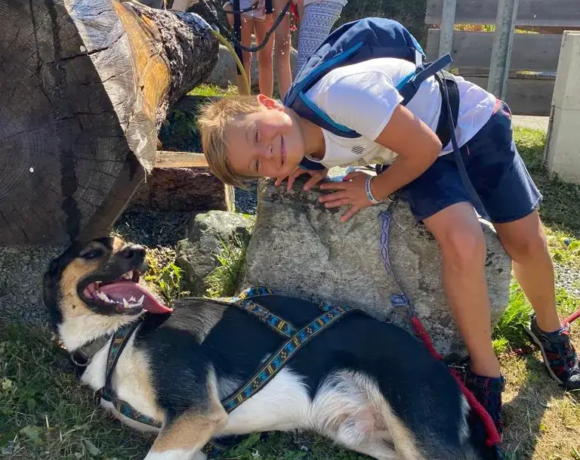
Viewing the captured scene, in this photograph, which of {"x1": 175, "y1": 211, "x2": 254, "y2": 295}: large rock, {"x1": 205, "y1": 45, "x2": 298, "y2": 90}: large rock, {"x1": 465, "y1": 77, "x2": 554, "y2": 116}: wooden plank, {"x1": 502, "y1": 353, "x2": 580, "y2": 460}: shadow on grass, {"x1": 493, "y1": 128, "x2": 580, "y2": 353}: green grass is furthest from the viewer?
{"x1": 205, "y1": 45, "x2": 298, "y2": 90}: large rock

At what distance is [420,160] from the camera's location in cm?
262

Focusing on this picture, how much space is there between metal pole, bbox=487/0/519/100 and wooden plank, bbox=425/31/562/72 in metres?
1.13

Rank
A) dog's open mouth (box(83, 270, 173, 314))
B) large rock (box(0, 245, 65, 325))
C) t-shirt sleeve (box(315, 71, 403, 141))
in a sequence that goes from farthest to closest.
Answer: large rock (box(0, 245, 65, 325)) → dog's open mouth (box(83, 270, 173, 314)) → t-shirt sleeve (box(315, 71, 403, 141))

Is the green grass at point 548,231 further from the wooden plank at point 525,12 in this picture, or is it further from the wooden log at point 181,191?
the wooden log at point 181,191

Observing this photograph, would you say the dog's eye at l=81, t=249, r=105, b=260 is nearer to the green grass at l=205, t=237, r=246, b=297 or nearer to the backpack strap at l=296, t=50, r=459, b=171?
the green grass at l=205, t=237, r=246, b=297

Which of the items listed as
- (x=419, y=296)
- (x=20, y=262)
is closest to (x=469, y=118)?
(x=419, y=296)

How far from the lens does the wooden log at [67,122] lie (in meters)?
2.74

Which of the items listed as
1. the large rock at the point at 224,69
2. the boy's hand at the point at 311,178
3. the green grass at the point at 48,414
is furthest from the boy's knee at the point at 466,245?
the large rock at the point at 224,69

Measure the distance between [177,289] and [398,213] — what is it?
1.46 meters

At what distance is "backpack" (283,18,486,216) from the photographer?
8.72 ft

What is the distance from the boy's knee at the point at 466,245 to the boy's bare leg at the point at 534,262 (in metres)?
0.30

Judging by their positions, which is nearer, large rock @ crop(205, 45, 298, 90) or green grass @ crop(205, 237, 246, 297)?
green grass @ crop(205, 237, 246, 297)

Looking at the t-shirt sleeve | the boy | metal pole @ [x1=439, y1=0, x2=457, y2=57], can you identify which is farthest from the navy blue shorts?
metal pole @ [x1=439, y1=0, x2=457, y2=57]

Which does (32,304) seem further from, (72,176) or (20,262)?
(72,176)
